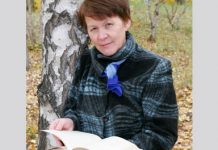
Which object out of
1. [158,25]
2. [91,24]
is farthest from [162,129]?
[158,25]

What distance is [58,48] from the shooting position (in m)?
2.58

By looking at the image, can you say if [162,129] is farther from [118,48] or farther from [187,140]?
[187,140]

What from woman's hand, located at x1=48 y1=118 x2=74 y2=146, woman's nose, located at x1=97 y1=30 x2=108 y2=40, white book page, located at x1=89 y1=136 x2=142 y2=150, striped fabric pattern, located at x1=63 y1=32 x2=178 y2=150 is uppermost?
woman's nose, located at x1=97 y1=30 x2=108 y2=40

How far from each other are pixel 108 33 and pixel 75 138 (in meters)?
0.41

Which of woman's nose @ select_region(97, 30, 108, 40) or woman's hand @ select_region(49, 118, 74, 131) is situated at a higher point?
woman's nose @ select_region(97, 30, 108, 40)

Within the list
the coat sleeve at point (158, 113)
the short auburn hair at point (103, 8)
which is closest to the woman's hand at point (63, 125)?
the coat sleeve at point (158, 113)

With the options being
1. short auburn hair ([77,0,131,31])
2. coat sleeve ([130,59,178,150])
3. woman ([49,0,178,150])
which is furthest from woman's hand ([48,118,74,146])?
short auburn hair ([77,0,131,31])

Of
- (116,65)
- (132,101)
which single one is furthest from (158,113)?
(116,65)

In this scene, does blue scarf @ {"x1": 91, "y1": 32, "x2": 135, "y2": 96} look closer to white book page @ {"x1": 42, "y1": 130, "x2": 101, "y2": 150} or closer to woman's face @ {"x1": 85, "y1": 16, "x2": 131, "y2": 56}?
woman's face @ {"x1": 85, "y1": 16, "x2": 131, "y2": 56}

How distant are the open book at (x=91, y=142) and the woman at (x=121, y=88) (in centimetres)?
13

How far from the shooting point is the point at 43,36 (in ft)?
8.63

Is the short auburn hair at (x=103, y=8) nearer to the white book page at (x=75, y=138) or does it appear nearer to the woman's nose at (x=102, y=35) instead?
the woman's nose at (x=102, y=35)

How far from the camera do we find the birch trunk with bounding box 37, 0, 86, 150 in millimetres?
2557

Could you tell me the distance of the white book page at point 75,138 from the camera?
194 centimetres
